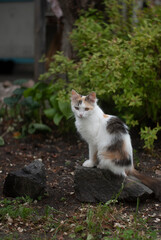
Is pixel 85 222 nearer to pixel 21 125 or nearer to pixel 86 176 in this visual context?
pixel 86 176

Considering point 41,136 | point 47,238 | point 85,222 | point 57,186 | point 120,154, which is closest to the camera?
point 47,238

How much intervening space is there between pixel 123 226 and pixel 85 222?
1.26 ft

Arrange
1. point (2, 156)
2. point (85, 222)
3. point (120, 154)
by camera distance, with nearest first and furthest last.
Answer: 1. point (85, 222)
2. point (120, 154)
3. point (2, 156)

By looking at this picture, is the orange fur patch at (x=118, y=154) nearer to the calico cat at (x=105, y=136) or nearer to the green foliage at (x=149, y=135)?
the calico cat at (x=105, y=136)

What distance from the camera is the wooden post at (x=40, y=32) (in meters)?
7.79

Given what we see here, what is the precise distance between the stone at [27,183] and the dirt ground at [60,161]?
148 millimetres

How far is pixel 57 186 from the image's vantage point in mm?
4656

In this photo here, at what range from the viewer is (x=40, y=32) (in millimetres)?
7840

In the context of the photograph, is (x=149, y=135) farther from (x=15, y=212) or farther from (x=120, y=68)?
(x=15, y=212)

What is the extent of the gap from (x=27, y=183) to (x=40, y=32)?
14.9ft

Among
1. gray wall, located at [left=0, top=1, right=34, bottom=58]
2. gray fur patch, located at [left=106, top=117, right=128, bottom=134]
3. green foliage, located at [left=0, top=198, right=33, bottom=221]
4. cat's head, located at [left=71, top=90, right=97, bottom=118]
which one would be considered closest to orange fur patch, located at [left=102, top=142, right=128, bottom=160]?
gray fur patch, located at [left=106, top=117, right=128, bottom=134]

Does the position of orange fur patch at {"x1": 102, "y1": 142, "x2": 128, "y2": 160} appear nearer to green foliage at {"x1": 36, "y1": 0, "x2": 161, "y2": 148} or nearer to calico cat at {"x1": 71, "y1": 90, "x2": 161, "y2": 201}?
calico cat at {"x1": 71, "y1": 90, "x2": 161, "y2": 201}

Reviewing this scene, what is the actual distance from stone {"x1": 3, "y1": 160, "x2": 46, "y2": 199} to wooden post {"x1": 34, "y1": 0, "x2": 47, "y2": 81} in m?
4.04

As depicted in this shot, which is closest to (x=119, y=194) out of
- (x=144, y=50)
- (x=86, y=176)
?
(x=86, y=176)
